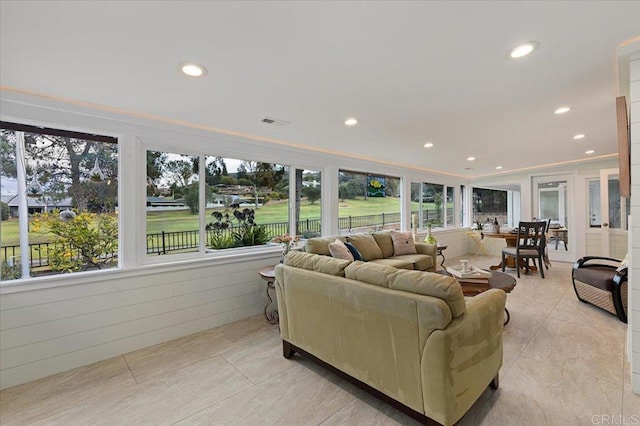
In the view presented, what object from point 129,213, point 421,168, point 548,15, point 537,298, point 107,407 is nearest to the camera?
point 548,15

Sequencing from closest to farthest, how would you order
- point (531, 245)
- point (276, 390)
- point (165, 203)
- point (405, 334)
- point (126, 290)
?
point (405, 334) < point (276, 390) < point (126, 290) < point (165, 203) < point (531, 245)

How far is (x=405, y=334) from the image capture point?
168cm

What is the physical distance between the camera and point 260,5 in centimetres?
137

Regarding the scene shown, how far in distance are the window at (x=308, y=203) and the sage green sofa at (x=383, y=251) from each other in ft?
1.48

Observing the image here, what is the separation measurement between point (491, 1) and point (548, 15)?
0.38 m

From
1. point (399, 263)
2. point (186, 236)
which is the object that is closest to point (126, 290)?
point (186, 236)

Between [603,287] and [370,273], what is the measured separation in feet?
10.6

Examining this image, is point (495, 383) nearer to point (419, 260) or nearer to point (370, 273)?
point (370, 273)

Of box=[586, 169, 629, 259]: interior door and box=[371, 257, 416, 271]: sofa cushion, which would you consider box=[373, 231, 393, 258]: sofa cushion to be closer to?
box=[371, 257, 416, 271]: sofa cushion

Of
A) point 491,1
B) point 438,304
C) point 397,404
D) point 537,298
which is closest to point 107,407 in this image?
point 397,404

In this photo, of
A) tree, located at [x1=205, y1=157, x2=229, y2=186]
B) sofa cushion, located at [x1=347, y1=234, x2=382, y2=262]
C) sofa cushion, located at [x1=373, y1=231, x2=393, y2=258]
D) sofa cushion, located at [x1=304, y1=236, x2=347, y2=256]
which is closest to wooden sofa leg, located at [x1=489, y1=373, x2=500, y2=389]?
sofa cushion, located at [x1=304, y1=236, x2=347, y2=256]

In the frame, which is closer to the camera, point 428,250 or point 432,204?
point 428,250

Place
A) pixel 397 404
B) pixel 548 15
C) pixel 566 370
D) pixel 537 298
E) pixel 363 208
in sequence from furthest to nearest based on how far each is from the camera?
1. pixel 363 208
2. pixel 537 298
3. pixel 566 370
4. pixel 397 404
5. pixel 548 15

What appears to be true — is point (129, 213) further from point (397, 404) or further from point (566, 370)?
point (566, 370)
